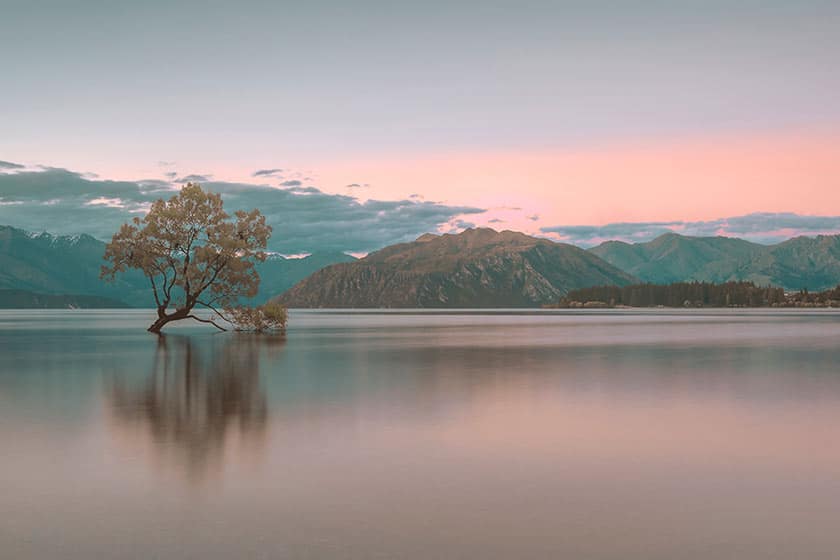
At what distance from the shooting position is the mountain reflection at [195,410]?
56.2 feet

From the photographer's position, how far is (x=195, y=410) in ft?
78.8

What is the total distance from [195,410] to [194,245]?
61.1 m

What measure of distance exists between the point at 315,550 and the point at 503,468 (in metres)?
6.27

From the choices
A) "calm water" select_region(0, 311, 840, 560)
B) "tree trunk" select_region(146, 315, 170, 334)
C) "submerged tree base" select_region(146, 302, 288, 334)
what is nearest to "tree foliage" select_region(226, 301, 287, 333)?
"submerged tree base" select_region(146, 302, 288, 334)

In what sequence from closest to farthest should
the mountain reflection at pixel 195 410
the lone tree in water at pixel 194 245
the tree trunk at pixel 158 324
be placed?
the mountain reflection at pixel 195 410
the lone tree in water at pixel 194 245
the tree trunk at pixel 158 324

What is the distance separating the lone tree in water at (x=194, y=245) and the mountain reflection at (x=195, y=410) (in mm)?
38822

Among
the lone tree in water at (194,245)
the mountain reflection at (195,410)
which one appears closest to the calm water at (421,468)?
the mountain reflection at (195,410)

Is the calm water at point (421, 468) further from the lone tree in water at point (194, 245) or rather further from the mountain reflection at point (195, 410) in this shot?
the lone tree in water at point (194, 245)

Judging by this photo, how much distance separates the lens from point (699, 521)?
11.4 meters

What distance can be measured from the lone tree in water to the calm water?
48.7m

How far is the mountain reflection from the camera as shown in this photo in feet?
56.2

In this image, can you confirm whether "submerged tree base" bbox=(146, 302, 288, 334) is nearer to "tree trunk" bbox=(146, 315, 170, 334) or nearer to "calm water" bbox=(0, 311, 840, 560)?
"tree trunk" bbox=(146, 315, 170, 334)

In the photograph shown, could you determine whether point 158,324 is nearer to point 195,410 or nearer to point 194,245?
point 194,245

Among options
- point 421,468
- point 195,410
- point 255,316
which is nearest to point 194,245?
point 255,316
